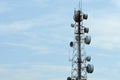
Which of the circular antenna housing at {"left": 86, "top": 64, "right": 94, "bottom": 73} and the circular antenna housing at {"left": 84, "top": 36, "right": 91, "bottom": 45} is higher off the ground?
the circular antenna housing at {"left": 84, "top": 36, "right": 91, "bottom": 45}

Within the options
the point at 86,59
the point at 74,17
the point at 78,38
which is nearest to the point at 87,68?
the point at 86,59

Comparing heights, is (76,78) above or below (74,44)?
below

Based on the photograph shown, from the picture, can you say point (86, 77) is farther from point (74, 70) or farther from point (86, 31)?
point (86, 31)

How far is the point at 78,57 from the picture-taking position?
36.1m

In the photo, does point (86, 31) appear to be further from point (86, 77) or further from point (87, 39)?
point (86, 77)

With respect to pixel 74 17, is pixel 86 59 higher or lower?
lower

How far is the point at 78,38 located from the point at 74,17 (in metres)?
2.24

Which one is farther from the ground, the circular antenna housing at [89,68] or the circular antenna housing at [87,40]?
the circular antenna housing at [87,40]

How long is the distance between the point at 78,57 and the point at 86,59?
86 centimetres

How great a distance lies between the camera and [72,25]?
36.5 m

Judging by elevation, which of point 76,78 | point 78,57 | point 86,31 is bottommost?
point 76,78

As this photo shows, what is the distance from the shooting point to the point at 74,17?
36.4m

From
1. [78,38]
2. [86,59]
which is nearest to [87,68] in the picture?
[86,59]

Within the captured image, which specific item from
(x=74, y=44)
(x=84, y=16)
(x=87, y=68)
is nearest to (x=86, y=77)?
(x=87, y=68)
